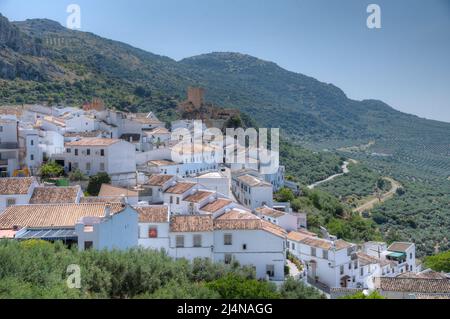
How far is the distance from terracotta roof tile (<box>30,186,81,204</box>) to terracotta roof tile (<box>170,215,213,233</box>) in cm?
395

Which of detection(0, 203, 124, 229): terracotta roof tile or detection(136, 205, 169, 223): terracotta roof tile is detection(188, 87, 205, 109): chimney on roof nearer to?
detection(136, 205, 169, 223): terracotta roof tile

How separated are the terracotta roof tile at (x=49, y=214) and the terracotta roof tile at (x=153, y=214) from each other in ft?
4.03

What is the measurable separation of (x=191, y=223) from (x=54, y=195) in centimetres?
542

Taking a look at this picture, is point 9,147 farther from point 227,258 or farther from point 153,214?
point 227,258

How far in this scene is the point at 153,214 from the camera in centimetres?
1802

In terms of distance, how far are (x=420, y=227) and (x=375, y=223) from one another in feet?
14.0

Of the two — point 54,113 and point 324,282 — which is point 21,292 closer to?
point 324,282

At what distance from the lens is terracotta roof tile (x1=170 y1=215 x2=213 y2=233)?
56.9 feet

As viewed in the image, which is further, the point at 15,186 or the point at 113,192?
the point at 113,192

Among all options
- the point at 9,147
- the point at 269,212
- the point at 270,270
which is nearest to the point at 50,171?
the point at 9,147

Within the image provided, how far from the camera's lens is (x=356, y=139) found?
9338 centimetres

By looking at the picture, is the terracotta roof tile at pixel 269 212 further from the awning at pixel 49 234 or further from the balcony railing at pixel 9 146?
the balcony railing at pixel 9 146
